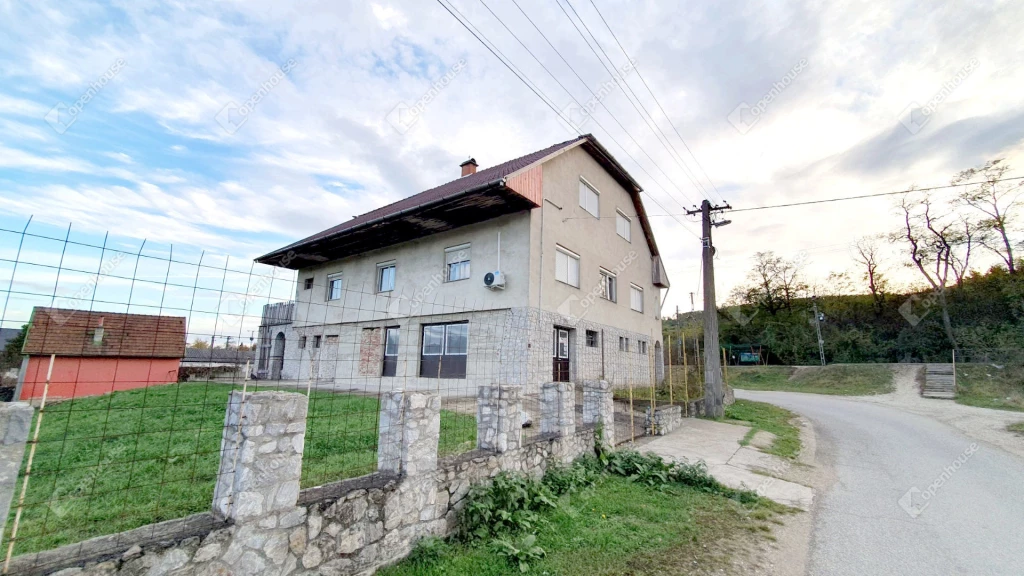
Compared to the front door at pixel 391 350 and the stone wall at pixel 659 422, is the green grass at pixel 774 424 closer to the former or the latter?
the stone wall at pixel 659 422

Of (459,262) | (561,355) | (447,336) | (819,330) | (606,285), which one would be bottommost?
(561,355)

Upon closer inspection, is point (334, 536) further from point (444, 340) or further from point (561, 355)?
point (561, 355)

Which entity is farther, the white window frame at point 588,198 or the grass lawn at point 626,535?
the white window frame at point 588,198

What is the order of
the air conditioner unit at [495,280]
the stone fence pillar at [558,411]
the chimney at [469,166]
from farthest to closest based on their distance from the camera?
the chimney at [469,166] → the air conditioner unit at [495,280] → the stone fence pillar at [558,411]

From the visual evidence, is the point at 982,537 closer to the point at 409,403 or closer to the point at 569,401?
the point at 569,401

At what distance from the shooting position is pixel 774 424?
37.3 feet

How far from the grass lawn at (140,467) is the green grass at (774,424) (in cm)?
632

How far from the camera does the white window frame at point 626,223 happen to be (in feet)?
53.1

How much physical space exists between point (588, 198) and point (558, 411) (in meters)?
9.84

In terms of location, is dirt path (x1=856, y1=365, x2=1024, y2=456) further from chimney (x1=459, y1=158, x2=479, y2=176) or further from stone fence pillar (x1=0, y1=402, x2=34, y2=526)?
chimney (x1=459, y1=158, x2=479, y2=176)

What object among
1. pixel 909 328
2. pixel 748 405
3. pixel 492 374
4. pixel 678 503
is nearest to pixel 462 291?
pixel 492 374

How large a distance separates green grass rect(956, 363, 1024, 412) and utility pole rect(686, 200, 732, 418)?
11000mm

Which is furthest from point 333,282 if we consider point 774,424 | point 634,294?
point 774,424

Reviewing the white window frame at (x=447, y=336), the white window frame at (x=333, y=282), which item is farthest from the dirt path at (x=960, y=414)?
the white window frame at (x=333, y=282)
